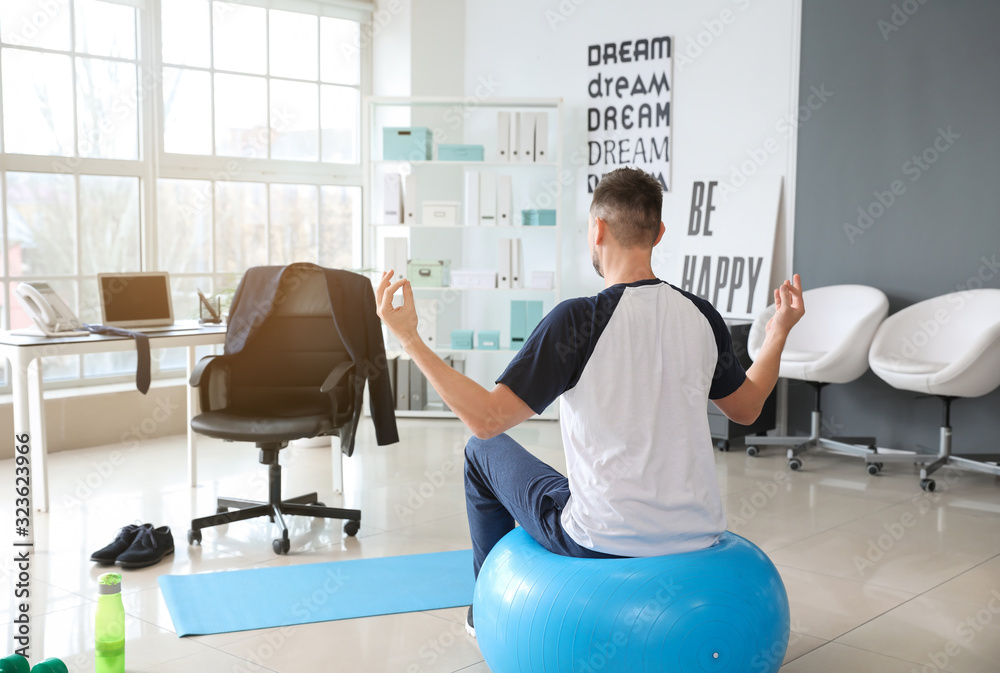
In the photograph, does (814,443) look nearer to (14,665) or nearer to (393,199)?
(393,199)

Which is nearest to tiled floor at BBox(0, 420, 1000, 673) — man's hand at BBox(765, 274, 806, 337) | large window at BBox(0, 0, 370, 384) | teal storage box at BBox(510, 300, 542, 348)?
teal storage box at BBox(510, 300, 542, 348)

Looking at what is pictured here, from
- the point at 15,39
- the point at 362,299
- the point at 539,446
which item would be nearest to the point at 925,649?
the point at 362,299

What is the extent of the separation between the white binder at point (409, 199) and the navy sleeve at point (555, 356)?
4397 millimetres

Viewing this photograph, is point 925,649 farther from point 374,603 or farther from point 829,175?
point 829,175

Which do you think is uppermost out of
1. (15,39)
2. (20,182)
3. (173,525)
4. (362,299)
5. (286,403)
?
(15,39)

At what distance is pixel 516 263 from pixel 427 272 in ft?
1.90

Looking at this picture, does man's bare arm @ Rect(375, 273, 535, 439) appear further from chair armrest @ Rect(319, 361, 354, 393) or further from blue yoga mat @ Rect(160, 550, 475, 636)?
chair armrest @ Rect(319, 361, 354, 393)

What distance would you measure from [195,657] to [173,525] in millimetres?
1343

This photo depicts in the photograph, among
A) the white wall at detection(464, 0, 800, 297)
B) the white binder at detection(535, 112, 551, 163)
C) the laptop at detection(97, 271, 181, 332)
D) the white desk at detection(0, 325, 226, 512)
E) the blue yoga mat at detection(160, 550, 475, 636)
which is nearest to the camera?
the blue yoga mat at detection(160, 550, 475, 636)

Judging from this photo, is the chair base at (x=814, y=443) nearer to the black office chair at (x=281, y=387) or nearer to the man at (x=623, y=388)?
the black office chair at (x=281, y=387)

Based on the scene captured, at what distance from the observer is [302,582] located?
123 inches

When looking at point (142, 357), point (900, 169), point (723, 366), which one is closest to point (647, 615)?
point (723, 366)

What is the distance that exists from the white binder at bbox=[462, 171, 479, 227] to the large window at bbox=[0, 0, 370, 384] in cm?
97

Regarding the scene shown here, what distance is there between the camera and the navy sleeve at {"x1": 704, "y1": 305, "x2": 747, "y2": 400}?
2062 millimetres
